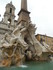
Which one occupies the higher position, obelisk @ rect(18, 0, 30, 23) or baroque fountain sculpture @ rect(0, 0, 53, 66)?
obelisk @ rect(18, 0, 30, 23)

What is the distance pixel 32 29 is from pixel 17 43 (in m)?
3.24

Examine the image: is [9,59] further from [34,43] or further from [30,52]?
[34,43]

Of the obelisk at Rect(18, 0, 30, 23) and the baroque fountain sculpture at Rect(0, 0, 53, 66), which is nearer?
the baroque fountain sculpture at Rect(0, 0, 53, 66)

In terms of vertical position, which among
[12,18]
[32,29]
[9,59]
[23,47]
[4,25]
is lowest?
[9,59]

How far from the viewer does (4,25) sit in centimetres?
2008

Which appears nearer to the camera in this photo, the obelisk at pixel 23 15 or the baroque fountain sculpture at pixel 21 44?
the baroque fountain sculpture at pixel 21 44

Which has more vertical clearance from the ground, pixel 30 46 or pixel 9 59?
pixel 30 46

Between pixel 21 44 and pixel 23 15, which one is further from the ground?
pixel 23 15

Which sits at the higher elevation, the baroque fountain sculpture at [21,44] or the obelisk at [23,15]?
the obelisk at [23,15]

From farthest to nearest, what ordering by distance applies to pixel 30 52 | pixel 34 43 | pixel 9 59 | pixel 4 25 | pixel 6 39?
pixel 4 25
pixel 34 43
pixel 30 52
pixel 6 39
pixel 9 59

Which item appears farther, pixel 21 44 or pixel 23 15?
pixel 23 15

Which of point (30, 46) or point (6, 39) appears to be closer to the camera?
point (6, 39)

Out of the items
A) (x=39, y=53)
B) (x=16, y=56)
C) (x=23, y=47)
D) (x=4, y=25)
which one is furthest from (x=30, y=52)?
(x=4, y=25)

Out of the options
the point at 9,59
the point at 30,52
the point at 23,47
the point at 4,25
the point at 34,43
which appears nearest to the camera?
the point at 9,59
